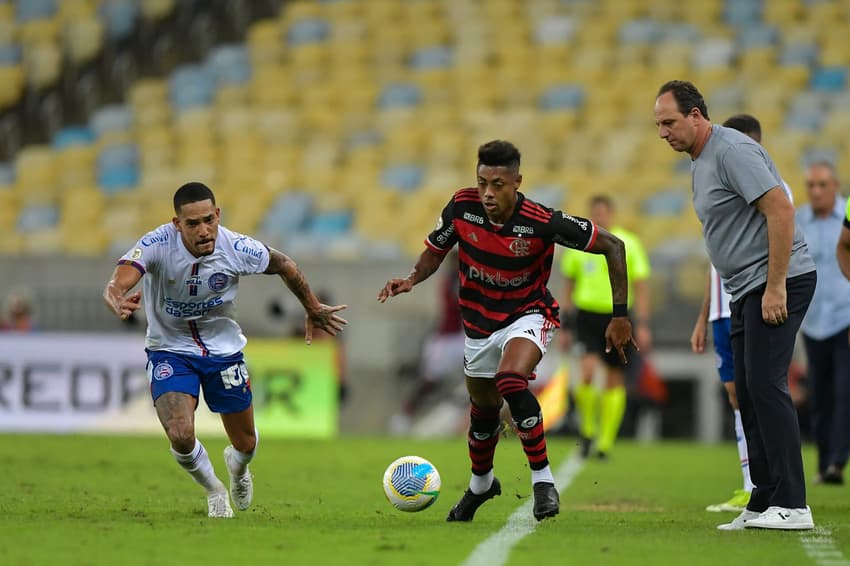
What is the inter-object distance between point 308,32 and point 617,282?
18.3 meters

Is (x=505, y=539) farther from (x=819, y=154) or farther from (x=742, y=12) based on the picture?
(x=742, y=12)

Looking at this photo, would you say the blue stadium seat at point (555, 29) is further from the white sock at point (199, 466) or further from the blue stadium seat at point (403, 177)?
the white sock at point (199, 466)

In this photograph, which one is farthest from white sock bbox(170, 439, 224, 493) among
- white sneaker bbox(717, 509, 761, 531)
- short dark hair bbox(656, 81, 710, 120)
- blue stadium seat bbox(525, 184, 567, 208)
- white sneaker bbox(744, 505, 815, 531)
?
blue stadium seat bbox(525, 184, 567, 208)

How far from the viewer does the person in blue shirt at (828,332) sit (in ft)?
38.8

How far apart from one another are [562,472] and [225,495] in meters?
5.03

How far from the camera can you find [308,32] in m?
25.7

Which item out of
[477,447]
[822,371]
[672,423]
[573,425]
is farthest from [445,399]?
[477,447]

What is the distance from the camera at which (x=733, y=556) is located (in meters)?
6.75

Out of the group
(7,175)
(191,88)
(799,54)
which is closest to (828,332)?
(799,54)

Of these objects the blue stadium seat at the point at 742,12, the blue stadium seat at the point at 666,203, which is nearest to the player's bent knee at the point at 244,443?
the blue stadium seat at the point at 666,203

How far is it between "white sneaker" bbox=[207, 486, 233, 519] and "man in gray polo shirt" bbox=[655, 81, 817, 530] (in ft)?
9.36

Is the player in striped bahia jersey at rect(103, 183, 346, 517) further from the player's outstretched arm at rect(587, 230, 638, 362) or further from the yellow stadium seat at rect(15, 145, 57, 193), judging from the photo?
the yellow stadium seat at rect(15, 145, 57, 193)

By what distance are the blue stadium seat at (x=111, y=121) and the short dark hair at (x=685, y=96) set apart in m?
17.5

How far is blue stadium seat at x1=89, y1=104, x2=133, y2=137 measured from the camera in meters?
24.3
